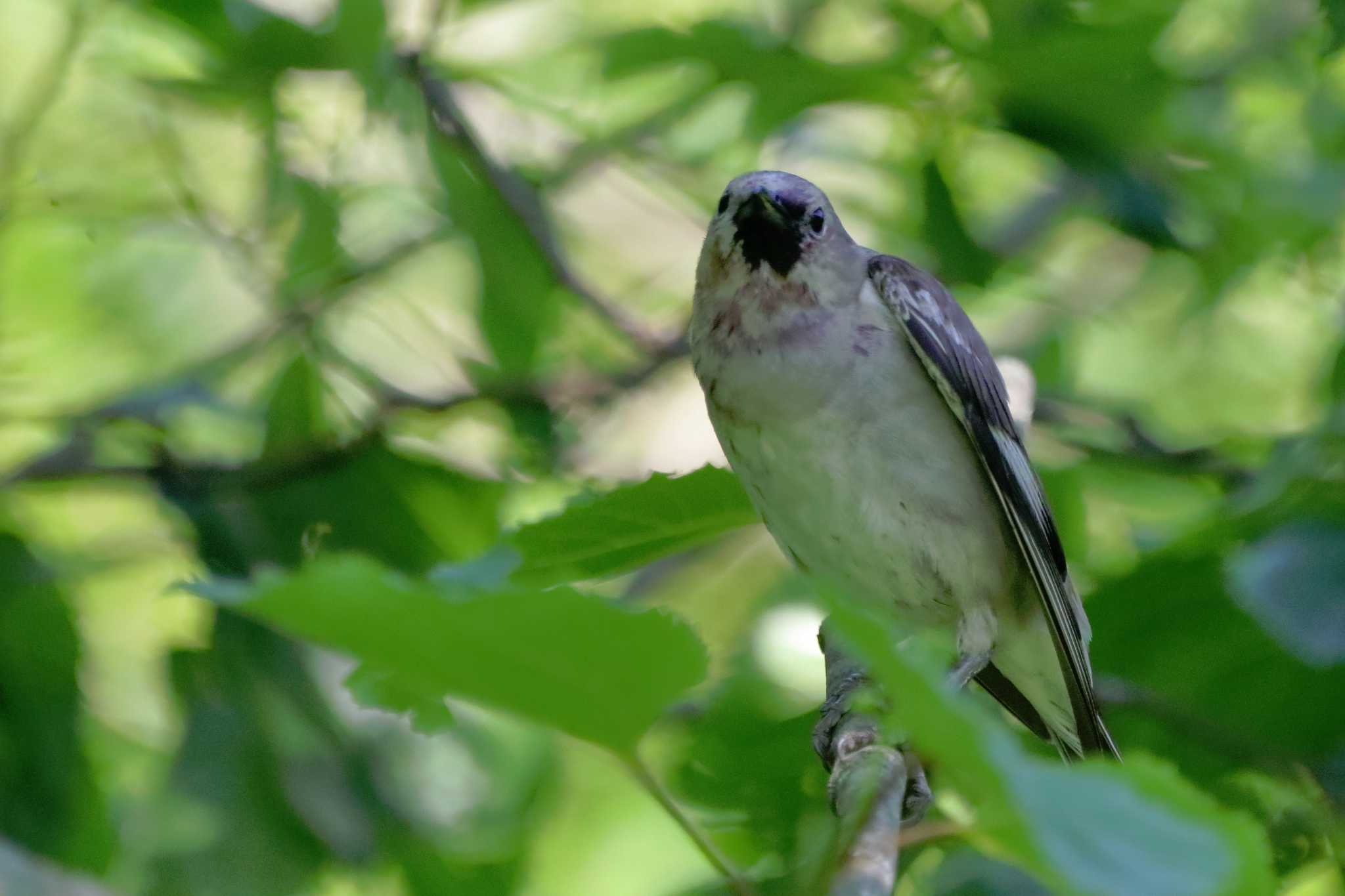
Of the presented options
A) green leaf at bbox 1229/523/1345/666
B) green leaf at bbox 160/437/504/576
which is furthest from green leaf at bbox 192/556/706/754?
green leaf at bbox 160/437/504/576

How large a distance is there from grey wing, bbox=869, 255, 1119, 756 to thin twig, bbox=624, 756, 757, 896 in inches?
77.7

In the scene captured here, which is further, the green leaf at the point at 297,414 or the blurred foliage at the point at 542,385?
the green leaf at the point at 297,414

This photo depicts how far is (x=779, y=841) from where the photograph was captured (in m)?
3.37

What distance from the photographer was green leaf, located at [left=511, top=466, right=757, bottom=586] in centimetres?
242

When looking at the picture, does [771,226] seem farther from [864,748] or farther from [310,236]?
[864,748]

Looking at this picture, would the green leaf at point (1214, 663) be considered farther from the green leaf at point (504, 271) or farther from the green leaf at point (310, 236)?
the green leaf at point (310, 236)

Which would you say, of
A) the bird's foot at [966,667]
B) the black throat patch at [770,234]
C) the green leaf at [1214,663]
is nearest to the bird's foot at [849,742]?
the bird's foot at [966,667]

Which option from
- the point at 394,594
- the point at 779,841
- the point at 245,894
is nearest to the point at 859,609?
the point at 394,594

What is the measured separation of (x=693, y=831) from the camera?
181 centimetres

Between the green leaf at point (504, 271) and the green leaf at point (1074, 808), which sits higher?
the green leaf at point (1074, 808)

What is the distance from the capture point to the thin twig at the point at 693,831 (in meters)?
1.69

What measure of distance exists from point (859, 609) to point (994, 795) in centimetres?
19

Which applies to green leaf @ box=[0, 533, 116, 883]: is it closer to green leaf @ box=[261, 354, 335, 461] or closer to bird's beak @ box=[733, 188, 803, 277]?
green leaf @ box=[261, 354, 335, 461]

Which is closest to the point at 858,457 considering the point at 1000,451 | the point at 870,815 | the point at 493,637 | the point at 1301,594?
the point at 1000,451
